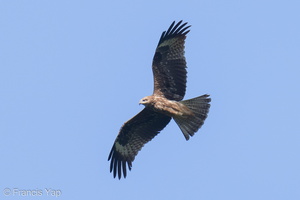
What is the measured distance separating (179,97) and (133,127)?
1.41 meters

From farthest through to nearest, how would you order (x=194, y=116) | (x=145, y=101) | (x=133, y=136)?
(x=133, y=136) → (x=194, y=116) → (x=145, y=101)

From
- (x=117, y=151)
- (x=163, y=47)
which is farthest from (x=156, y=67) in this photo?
(x=117, y=151)

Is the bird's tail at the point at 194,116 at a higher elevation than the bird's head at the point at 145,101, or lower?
lower

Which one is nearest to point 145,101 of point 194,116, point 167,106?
point 167,106

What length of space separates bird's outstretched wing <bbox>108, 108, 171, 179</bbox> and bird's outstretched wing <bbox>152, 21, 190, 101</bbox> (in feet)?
2.30

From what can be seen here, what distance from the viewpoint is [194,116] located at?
48.3ft

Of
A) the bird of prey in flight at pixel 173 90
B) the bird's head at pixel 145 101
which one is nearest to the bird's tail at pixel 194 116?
the bird of prey in flight at pixel 173 90

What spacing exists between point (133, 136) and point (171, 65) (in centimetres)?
201

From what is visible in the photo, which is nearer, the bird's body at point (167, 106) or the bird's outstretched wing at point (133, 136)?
the bird's body at point (167, 106)

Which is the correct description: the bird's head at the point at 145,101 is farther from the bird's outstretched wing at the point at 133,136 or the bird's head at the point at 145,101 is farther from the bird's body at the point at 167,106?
the bird's outstretched wing at the point at 133,136

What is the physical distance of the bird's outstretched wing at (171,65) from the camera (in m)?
14.6

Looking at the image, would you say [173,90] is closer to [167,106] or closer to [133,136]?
[167,106]

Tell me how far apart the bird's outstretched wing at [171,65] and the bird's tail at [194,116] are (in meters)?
0.30

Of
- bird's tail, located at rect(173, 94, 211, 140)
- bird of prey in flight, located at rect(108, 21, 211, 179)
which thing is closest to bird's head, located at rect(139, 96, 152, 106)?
bird of prey in flight, located at rect(108, 21, 211, 179)
